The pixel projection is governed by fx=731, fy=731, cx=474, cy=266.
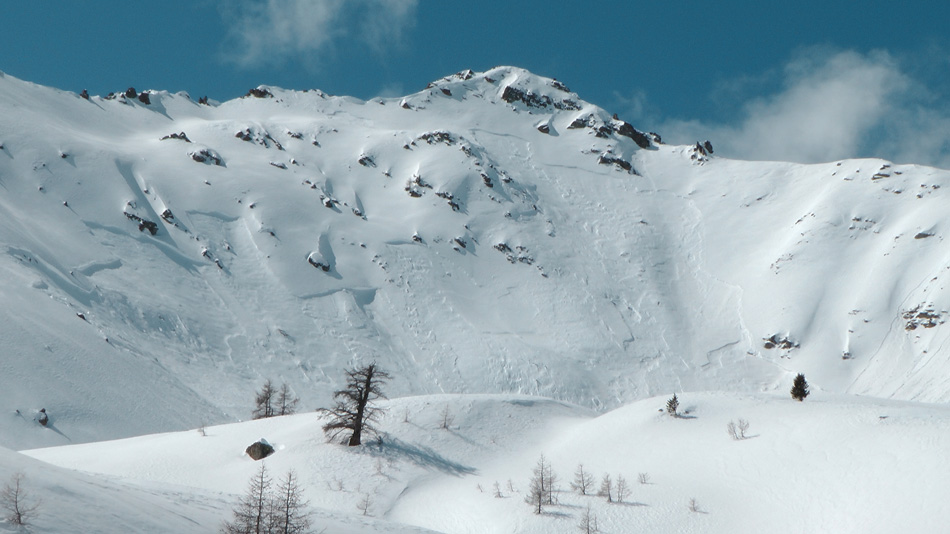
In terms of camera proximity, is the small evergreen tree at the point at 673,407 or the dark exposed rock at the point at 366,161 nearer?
the small evergreen tree at the point at 673,407

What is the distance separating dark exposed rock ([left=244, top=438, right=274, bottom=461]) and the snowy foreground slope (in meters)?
0.39

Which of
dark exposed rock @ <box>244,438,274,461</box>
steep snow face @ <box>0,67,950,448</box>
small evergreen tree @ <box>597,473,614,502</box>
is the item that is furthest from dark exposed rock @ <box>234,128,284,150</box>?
small evergreen tree @ <box>597,473,614,502</box>

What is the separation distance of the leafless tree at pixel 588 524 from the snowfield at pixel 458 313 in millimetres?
456

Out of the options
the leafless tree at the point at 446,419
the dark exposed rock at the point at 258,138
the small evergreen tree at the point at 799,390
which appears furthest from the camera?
the dark exposed rock at the point at 258,138

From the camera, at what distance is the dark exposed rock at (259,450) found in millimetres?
30875

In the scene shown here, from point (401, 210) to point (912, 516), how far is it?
296ft

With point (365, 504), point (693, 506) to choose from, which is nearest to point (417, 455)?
point (365, 504)

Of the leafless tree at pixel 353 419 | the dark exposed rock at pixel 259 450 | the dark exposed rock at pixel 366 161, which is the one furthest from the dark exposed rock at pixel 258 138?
the dark exposed rock at pixel 259 450

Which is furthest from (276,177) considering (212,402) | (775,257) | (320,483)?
(320,483)

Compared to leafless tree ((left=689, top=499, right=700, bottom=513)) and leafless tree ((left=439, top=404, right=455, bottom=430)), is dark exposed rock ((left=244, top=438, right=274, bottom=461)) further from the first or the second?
leafless tree ((left=689, top=499, right=700, bottom=513))

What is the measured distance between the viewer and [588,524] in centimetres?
2323

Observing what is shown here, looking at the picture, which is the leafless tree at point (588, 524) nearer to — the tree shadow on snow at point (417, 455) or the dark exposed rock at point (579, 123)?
the tree shadow on snow at point (417, 455)

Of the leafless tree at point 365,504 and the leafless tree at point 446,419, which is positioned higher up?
the leafless tree at point 446,419

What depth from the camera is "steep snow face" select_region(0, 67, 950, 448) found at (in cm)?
6141
